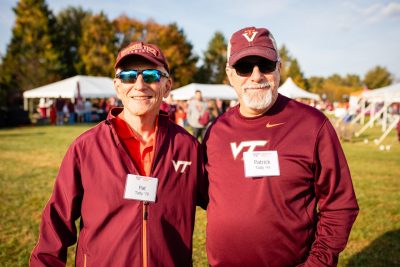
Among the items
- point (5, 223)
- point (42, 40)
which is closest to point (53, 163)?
point (5, 223)

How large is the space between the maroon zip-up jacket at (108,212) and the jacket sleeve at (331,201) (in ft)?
2.71

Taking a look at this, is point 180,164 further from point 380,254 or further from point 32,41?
point 32,41

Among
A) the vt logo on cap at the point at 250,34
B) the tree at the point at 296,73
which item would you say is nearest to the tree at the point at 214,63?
the tree at the point at 296,73

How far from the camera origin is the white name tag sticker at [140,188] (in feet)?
6.22

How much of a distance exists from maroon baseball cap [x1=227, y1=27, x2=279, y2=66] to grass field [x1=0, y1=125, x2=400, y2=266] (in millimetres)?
2902

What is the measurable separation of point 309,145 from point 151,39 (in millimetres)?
51302

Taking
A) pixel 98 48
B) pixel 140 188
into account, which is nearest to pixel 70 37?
pixel 98 48

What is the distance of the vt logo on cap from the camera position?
2271 millimetres

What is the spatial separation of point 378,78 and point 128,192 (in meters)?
77.8

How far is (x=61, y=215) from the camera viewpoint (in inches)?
76.8

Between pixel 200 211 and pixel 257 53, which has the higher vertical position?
pixel 257 53

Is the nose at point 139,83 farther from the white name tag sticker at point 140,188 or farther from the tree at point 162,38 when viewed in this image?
the tree at point 162,38

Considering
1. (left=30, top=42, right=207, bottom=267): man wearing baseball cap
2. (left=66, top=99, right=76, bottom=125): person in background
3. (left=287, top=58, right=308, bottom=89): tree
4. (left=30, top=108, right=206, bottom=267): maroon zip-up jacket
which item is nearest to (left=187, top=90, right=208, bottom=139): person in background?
(left=30, top=42, right=207, bottom=267): man wearing baseball cap

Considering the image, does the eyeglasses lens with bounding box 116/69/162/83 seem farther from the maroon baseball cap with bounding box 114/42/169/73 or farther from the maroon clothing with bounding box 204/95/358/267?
the maroon clothing with bounding box 204/95/358/267
